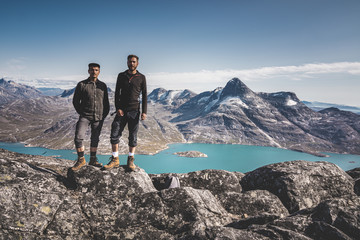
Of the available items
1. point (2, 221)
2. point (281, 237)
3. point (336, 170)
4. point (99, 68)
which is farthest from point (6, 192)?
point (336, 170)

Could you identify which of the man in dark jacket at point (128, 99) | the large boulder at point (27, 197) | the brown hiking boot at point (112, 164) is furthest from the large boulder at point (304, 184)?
the large boulder at point (27, 197)

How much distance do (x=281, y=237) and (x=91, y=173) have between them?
35.8 ft

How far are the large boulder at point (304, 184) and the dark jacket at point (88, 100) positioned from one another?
45.3ft

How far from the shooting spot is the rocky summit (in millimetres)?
8234

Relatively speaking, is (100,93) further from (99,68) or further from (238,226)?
(238,226)

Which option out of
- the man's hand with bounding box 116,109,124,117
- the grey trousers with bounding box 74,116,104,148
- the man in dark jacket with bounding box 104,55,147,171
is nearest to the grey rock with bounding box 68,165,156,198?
the man in dark jacket with bounding box 104,55,147,171

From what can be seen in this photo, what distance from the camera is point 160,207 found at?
34.9 ft

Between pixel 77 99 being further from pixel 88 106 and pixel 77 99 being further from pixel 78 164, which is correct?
pixel 78 164

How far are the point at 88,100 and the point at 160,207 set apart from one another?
27.3ft

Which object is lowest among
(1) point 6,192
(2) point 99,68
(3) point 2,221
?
(3) point 2,221

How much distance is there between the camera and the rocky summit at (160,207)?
27.0ft

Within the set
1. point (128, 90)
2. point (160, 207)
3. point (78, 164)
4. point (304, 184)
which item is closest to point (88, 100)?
A: point (128, 90)

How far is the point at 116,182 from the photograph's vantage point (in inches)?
478

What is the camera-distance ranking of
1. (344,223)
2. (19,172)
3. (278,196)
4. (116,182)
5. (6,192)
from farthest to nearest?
(278,196) < (116,182) < (19,172) < (6,192) < (344,223)
